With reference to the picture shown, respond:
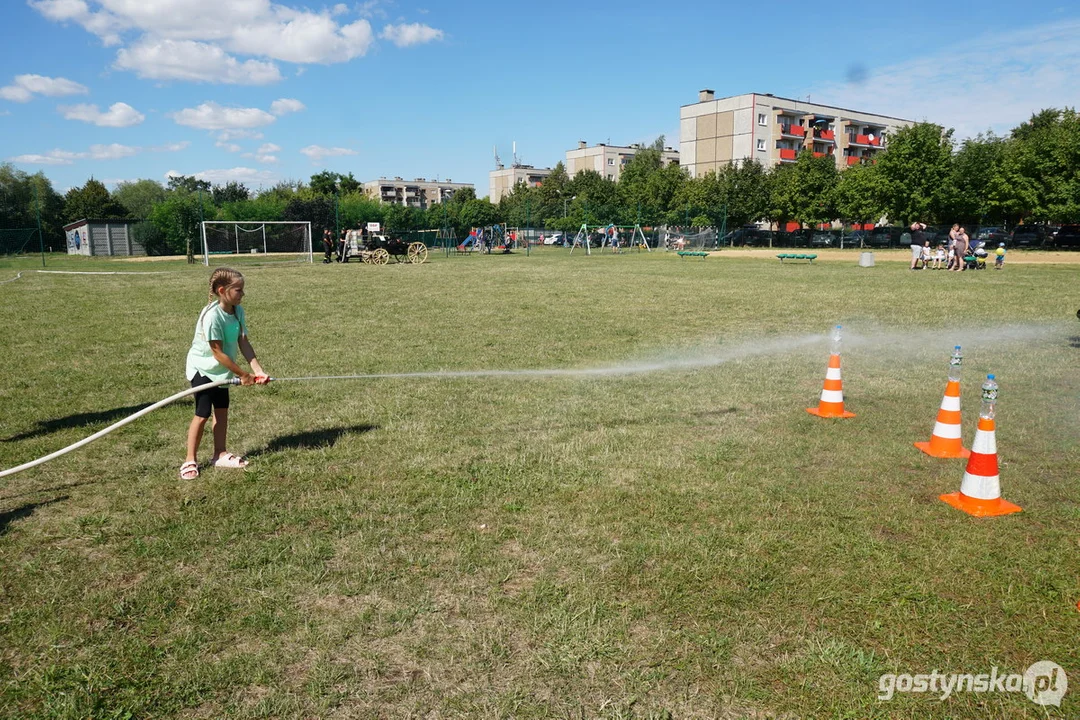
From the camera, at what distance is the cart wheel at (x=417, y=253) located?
3353cm

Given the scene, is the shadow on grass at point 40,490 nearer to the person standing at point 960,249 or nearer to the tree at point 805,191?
the person standing at point 960,249

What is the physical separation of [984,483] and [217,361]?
17.7 feet

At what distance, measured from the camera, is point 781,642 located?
3.11 metres

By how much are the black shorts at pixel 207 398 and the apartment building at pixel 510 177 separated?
142248 millimetres

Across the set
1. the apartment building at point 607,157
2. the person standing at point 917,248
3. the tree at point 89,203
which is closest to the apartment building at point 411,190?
the apartment building at point 607,157

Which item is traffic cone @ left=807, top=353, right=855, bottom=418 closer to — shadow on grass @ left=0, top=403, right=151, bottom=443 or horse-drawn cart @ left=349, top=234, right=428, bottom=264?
shadow on grass @ left=0, top=403, right=151, bottom=443

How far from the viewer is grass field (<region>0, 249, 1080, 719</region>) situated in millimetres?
2861

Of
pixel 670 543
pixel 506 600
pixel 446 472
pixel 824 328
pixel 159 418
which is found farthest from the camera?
pixel 824 328

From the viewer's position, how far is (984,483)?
14.8 feet

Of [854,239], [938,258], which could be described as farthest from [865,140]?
[938,258]

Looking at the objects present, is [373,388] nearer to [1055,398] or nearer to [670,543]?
[670,543]

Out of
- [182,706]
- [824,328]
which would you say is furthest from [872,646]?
[824,328]

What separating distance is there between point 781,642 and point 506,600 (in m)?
1.29

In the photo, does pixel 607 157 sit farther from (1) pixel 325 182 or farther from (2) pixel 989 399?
(2) pixel 989 399
